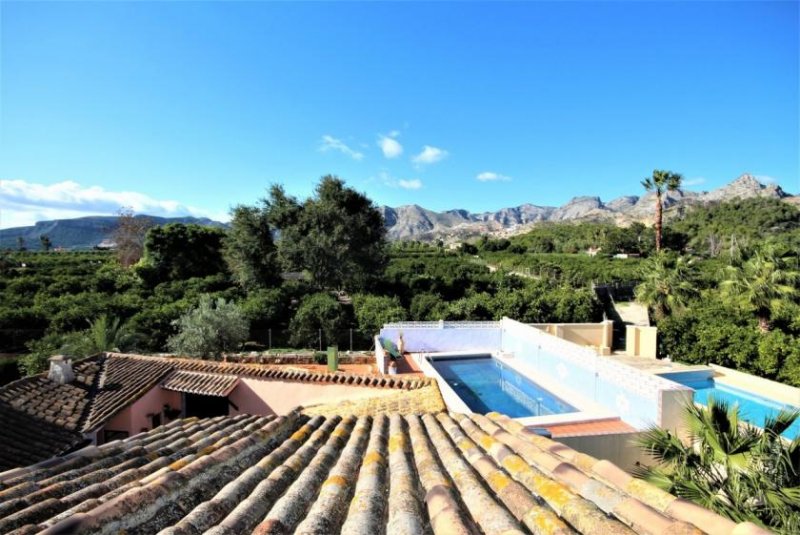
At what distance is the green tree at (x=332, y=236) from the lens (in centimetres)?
2609

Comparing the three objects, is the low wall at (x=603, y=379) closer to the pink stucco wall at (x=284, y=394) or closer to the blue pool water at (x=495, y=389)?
the blue pool water at (x=495, y=389)

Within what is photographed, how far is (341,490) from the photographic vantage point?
2.69 metres

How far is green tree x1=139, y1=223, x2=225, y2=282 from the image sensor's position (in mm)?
35594

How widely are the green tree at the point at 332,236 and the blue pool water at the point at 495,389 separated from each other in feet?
38.3

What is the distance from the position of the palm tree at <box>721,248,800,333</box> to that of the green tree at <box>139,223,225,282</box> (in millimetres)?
34690

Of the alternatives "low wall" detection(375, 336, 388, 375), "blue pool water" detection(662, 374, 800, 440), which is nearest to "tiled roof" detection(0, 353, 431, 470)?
"low wall" detection(375, 336, 388, 375)

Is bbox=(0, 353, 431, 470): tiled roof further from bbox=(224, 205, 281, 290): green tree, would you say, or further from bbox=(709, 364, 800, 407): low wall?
bbox=(224, 205, 281, 290): green tree

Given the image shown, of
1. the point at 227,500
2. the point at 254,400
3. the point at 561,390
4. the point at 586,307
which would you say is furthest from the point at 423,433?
the point at 586,307

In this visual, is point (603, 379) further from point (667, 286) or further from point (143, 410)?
point (143, 410)

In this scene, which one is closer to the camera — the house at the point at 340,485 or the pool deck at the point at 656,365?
the house at the point at 340,485

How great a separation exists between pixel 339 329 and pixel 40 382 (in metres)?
11.7

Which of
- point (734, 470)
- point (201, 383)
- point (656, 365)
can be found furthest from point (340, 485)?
point (656, 365)

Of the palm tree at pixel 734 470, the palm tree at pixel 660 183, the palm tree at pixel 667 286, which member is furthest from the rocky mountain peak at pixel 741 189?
the palm tree at pixel 734 470

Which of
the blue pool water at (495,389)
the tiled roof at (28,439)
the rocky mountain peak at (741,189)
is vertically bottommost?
the blue pool water at (495,389)
